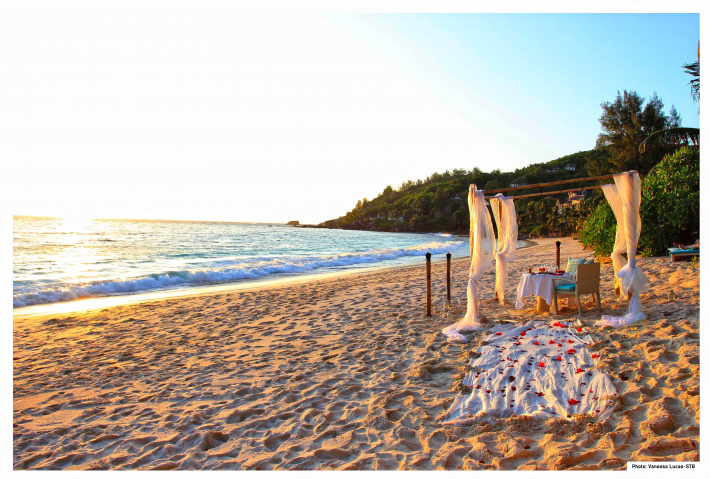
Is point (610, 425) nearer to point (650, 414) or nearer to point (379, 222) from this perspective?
point (650, 414)

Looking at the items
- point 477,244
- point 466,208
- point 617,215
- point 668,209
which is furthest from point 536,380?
point 466,208

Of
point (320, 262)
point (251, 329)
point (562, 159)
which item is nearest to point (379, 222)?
point (562, 159)

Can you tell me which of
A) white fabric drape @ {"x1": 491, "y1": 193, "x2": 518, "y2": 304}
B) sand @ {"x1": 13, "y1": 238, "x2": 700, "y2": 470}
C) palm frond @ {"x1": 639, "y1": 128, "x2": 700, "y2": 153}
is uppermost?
palm frond @ {"x1": 639, "y1": 128, "x2": 700, "y2": 153}

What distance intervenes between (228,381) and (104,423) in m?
1.27

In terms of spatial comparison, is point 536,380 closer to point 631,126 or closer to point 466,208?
point 631,126

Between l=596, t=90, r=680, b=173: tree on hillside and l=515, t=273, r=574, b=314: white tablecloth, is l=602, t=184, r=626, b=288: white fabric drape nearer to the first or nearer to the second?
l=515, t=273, r=574, b=314: white tablecloth

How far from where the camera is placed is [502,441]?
303 centimetres

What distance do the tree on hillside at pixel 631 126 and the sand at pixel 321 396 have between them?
2369 cm

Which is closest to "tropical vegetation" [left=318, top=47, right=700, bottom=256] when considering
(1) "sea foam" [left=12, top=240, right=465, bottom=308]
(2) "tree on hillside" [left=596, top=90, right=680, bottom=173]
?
(2) "tree on hillside" [left=596, top=90, right=680, bottom=173]

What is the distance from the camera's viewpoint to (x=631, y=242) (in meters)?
5.42

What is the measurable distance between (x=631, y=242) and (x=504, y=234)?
2.04m

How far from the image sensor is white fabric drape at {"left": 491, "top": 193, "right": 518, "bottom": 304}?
22.9 feet

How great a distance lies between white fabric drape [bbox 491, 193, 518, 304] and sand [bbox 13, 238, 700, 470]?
0.70 metres

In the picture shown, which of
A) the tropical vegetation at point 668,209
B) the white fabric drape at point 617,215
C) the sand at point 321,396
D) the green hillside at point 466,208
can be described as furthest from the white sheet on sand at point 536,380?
the green hillside at point 466,208
